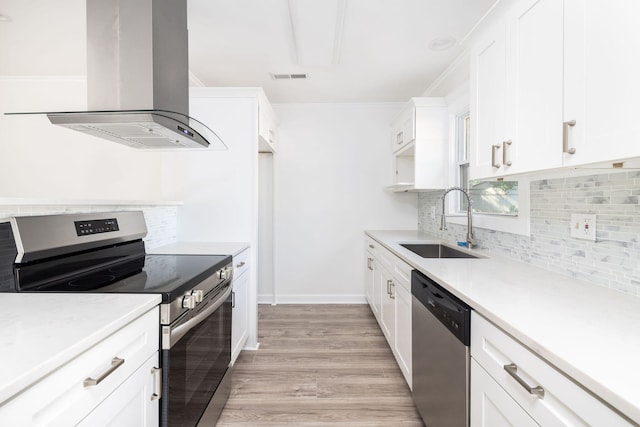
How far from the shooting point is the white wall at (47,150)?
118 inches

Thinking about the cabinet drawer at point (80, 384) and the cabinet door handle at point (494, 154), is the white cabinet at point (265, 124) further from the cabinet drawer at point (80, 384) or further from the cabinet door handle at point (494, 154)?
the cabinet drawer at point (80, 384)

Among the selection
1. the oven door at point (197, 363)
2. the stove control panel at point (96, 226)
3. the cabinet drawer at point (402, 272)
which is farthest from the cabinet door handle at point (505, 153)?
the stove control panel at point (96, 226)

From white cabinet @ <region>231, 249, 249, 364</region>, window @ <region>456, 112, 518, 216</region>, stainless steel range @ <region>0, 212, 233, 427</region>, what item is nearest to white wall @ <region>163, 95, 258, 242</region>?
white cabinet @ <region>231, 249, 249, 364</region>

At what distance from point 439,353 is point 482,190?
148 centimetres

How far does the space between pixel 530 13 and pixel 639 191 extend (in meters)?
0.81

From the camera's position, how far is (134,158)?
276cm

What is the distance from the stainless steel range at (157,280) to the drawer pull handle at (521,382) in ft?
3.71

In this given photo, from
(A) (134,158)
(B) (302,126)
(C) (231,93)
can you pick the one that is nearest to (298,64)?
(C) (231,93)

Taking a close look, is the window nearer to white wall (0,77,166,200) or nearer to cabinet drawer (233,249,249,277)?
cabinet drawer (233,249,249,277)

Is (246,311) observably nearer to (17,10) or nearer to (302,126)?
(302,126)

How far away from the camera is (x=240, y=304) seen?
2283mm

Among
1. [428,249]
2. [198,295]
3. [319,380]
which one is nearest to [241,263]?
[198,295]

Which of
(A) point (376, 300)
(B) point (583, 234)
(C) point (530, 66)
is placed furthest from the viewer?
(A) point (376, 300)

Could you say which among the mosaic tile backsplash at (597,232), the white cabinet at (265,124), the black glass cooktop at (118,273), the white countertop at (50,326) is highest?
the white cabinet at (265,124)
